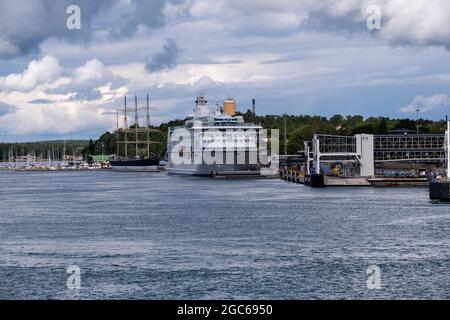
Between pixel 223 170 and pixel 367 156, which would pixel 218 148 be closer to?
pixel 223 170

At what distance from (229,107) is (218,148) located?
28961 millimetres

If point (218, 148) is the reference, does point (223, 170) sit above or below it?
below

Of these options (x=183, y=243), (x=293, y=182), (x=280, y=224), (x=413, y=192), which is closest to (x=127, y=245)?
(x=183, y=243)

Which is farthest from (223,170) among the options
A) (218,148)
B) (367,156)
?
(367,156)

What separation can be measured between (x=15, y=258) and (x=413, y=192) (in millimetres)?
56949

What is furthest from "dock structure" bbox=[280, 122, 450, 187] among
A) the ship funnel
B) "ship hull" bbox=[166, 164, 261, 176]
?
the ship funnel

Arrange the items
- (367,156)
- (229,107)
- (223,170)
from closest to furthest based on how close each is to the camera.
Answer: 1. (367,156)
2. (223,170)
3. (229,107)

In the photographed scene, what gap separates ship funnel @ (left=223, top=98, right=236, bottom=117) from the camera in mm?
160000

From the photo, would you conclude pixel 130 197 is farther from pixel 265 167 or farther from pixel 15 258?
pixel 265 167

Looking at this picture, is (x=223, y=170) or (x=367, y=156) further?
(x=223, y=170)

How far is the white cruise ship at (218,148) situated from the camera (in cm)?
13250

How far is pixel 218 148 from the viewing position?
437ft

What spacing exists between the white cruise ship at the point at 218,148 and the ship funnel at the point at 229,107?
42.0 feet

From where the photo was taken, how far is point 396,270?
32281 mm
